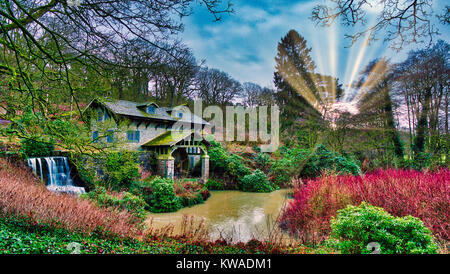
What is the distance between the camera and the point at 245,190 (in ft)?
44.8

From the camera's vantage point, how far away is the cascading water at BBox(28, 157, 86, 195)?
8688 mm

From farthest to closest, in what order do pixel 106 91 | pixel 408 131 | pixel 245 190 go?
1. pixel 245 190
2. pixel 408 131
3. pixel 106 91

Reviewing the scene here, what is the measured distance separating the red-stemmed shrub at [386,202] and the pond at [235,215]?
0.81 meters

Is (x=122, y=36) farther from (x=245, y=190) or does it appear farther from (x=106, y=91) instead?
(x=245, y=190)

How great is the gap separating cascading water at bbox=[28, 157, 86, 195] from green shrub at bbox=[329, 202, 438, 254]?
968cm

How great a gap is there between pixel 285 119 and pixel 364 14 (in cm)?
2016

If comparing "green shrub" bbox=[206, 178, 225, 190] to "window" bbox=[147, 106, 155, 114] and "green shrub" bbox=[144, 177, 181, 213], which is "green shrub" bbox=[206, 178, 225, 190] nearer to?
"green shrub" bbox=[144, 177, 181, 213]

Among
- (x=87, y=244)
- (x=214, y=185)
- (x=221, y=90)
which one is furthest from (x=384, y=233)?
(x=221, y=90)

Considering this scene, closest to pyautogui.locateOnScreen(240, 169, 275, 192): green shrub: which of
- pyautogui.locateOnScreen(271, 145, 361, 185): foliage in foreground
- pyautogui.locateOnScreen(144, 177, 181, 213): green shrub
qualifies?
pyautogui.locateOnScreen(271, 145, 361, 185): foliage in foreground

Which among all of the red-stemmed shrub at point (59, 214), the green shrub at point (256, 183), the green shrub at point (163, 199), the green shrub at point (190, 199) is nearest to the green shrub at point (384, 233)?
the red-stemmed shrub at point (59, 214)

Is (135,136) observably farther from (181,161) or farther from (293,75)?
(293,75)

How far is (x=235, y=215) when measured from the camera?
8625mm

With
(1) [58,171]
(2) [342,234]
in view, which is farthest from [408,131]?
(1) [58,171]
